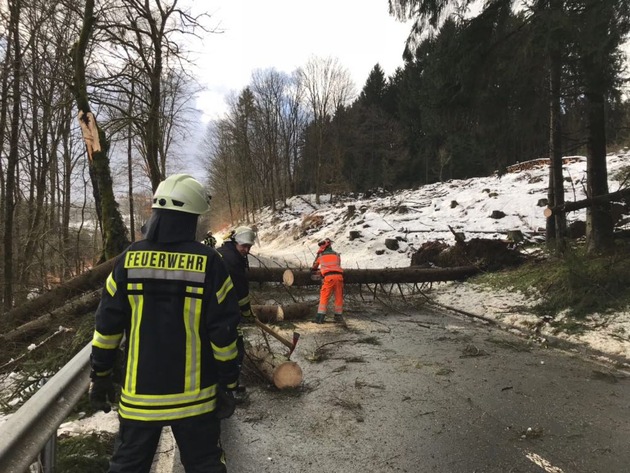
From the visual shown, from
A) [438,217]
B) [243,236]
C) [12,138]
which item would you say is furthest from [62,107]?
[438,217]

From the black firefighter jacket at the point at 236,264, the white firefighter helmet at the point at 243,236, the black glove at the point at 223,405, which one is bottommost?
the black glove at the point at 223,405

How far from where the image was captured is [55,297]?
26.5 feet

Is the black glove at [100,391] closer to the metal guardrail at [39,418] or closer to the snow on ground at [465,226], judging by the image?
the metal guardrail at [39,418]

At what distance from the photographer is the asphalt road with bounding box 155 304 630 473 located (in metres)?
3.31

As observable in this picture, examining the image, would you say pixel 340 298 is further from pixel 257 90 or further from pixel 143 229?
pixel 257 90

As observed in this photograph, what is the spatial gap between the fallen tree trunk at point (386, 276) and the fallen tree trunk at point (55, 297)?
3.85 m

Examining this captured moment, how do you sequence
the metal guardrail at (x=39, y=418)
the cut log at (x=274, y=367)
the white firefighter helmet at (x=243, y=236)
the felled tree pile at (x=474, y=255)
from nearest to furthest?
the metal guardrail at (x=39, y=418) < the cut log at (x=274, y=367) < the white firefighter helmet at (x=243, y=236) < the felled tree pile at (x=474, y=255)

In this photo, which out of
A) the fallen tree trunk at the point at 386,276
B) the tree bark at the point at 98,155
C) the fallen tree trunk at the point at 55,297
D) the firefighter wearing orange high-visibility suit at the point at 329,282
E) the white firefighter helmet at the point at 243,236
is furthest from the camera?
the fallen tree trunk at the point at 386,276

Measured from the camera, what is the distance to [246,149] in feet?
151

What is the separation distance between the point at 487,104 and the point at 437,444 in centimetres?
735

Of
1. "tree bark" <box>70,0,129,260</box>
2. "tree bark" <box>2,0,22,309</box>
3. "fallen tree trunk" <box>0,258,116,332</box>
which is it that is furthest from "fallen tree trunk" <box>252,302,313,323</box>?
"tree bark" <box>2,0,22,309</box>

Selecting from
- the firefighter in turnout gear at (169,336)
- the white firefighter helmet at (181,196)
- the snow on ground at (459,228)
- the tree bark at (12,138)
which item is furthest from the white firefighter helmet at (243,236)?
the tree bark at (12,138)

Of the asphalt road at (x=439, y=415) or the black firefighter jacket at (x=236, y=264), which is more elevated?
the black firefighter jacket at (x=236, y=264)

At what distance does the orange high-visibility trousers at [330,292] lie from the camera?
27.8ft
